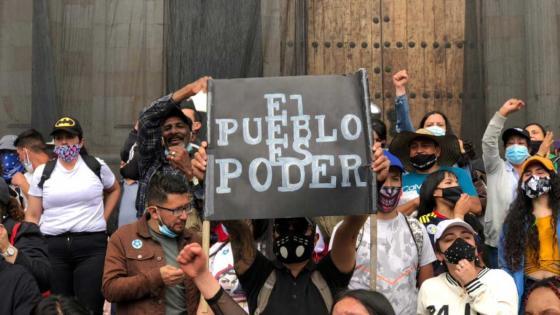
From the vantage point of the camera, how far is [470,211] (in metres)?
8.81

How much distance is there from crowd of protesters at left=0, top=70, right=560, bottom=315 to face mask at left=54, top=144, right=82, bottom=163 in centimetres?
1

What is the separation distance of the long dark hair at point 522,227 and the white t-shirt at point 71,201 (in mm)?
3178

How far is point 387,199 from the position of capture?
25.0ft

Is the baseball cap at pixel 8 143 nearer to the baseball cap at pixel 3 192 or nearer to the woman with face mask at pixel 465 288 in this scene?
the baseball cap at pixel 3 192

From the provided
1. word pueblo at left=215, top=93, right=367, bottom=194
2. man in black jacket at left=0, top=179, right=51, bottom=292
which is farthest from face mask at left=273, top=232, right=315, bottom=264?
man in black jacket at left=0, top=179, right=51, bottom=292

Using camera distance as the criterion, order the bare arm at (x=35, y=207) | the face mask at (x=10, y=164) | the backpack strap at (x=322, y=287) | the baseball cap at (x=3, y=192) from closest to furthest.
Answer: the backpack strap at (x=322, y=287) → the baseball cap at (x=3, y=192) → the bare arm at (x=35, y=207) → the face mask at (x=10, y=164)

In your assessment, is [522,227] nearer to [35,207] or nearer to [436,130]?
[436,130]

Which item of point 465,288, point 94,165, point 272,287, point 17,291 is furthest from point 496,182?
point 17,291

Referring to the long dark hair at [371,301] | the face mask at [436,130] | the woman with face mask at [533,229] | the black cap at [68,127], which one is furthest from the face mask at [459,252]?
the black cap at [68,127]

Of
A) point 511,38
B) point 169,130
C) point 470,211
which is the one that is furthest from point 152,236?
point 511,38

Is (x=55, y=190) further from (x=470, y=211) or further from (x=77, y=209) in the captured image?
(x=470, y=211)

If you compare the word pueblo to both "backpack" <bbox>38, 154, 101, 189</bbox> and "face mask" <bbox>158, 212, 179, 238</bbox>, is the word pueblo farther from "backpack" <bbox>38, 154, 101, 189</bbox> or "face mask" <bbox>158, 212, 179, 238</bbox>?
"backpack" <bbox>38, 154, 101, 189</bbox>

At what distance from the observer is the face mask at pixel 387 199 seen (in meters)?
7.61

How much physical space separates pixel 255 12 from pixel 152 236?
18.5 ft
